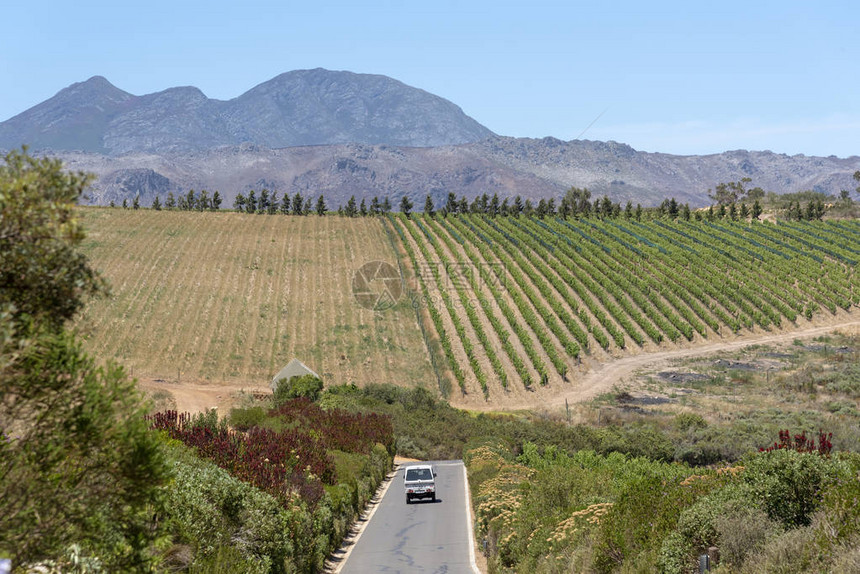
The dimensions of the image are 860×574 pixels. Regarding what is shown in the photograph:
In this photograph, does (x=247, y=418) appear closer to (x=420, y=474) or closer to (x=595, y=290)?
(x=420, y=474)

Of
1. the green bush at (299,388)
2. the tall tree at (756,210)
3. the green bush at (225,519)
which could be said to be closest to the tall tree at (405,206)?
the tall tree at (756,210)

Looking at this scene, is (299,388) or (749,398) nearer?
(299,388)

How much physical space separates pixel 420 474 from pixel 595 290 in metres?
49.8

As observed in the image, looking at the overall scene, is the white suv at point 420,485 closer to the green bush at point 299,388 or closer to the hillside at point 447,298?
the green bush at point 299,388

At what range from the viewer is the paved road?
63.1ft

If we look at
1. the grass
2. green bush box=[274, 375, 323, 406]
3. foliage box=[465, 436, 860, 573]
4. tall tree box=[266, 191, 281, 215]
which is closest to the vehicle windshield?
foliage box=[465, 436, 860, 573]

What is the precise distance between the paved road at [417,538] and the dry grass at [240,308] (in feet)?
99.5

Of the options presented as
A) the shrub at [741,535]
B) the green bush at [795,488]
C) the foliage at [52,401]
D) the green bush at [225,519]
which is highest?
the foliage at [52,401]

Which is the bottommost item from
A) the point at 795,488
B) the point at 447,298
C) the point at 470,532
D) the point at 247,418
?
the point at 447,298

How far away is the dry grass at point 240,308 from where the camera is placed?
202 feet

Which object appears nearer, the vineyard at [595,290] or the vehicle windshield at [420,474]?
the vehicle windshield at [420,474]

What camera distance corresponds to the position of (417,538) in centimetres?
2305

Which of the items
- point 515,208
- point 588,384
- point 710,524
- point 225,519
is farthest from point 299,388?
point 515,208

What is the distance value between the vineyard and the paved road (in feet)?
100
